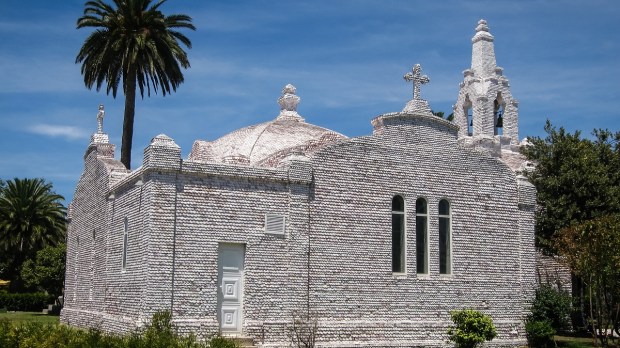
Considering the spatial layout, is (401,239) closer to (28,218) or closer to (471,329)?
(471,329)

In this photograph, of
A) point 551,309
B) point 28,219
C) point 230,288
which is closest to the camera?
point 230,288

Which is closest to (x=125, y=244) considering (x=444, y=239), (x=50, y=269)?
(x=444, y=239)

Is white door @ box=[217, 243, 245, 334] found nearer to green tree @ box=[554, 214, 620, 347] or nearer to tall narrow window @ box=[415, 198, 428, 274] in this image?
tall narrow window @ box=[415, 198, 428, 274]

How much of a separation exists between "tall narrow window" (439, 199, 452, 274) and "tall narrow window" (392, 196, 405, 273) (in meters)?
1.46

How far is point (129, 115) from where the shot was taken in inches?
1336

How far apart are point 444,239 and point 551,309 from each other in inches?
175

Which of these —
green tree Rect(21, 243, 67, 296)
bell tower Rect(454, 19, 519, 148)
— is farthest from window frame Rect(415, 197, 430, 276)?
green tree Rect(21, 243, 67, 296)

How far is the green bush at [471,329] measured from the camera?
22.3 meters

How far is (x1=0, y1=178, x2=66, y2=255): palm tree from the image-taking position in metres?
52.8

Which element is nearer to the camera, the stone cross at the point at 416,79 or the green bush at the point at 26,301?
the stone cross at the point at 416,79

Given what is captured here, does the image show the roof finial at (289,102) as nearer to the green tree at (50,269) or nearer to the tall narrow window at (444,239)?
the tall narrow window at (444,239)

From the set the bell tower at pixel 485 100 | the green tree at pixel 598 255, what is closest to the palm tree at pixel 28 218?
the bell tower at pixel 485 100

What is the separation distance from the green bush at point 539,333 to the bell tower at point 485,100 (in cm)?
1379

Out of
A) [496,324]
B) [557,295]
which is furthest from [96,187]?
[557,295]
